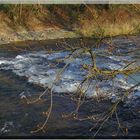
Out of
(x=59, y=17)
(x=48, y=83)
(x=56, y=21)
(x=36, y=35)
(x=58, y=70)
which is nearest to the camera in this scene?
(x=48, y=83)

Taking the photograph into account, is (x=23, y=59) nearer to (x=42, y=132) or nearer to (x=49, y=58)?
(x=49, y=58)

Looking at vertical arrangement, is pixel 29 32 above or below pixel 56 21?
above

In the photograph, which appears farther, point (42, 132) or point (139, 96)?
point (139, 96)

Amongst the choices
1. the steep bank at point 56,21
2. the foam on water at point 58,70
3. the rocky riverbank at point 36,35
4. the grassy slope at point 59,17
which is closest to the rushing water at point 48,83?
the foam on water at point 58,70

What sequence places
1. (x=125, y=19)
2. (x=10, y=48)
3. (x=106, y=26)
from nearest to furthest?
(x=10, y=48), (x=106, y=26), (x=125, y=19)

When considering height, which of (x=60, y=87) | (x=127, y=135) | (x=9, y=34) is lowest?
(x=9, y=34)

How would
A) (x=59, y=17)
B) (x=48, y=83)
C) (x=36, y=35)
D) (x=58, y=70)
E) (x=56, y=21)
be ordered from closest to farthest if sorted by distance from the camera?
(x=48, y=83) < (x=58, y=70) < (x=36, y=35) < (x=56, y=21) < (x=59, y=17)

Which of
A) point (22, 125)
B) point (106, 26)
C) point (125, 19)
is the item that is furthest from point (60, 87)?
point (125, 19)

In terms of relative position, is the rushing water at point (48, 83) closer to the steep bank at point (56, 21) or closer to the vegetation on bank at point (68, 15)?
the steep bank at point (56, 21)

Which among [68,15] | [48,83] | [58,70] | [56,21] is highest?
[48,83]

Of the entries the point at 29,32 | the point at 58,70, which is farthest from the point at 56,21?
the point at 58,70

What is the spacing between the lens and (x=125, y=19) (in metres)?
21.7

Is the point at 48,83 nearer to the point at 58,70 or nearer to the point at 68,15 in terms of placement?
the point at 58,70

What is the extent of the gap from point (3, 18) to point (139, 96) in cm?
1327
